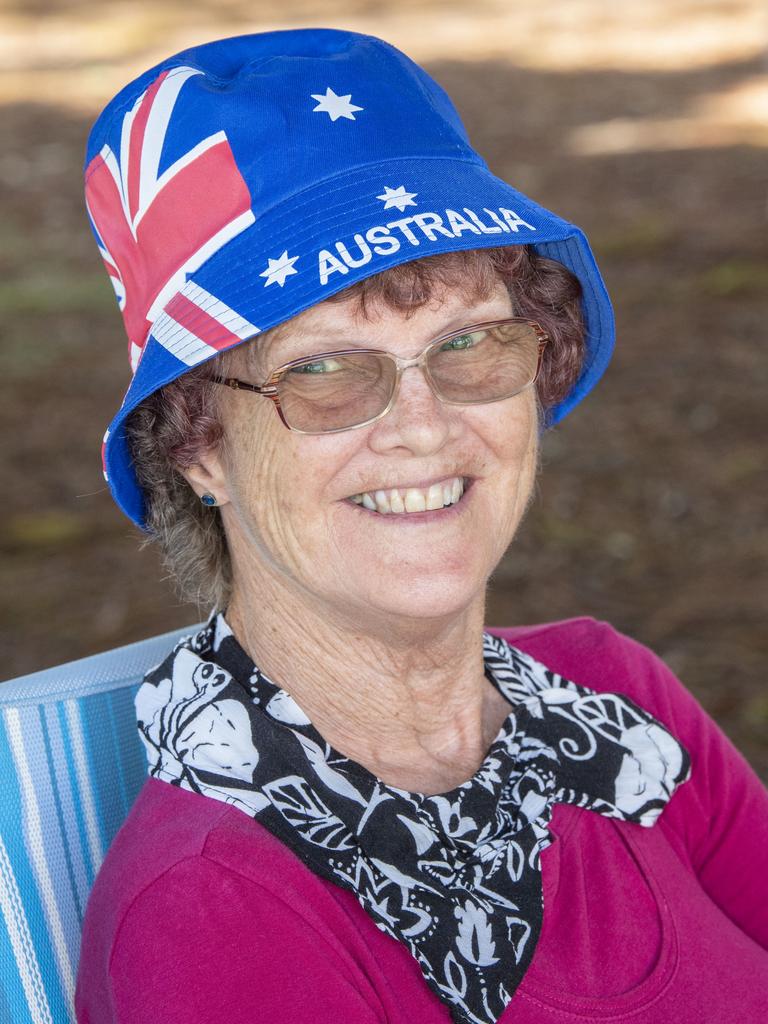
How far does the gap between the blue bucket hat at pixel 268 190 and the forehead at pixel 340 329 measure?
0.10 m

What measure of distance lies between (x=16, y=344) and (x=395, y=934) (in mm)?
6082

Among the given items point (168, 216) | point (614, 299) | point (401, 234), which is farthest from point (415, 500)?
point (614, 299)

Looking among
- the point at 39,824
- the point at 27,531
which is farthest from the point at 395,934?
the point at 27,531

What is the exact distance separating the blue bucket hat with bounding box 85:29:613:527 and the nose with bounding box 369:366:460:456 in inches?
8.2

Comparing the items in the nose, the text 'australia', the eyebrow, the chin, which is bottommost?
the chin

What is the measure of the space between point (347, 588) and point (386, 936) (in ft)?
1.64

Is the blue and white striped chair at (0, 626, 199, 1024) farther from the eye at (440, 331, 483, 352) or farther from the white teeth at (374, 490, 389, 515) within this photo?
the eye at (440, 331, 483, 352)

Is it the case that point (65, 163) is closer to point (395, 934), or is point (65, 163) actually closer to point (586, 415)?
point (586, 415)

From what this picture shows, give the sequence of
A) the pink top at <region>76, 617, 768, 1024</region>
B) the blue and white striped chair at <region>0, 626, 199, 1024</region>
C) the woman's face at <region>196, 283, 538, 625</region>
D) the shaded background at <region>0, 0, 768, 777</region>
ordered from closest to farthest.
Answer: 1. the pink top at <region>76, 617, 768, 1024</region>
2. the woman's face at <region>196, 283, 538, 625</region>
3. the blue and white striped chair at <region>0, 626, 199, 1024</region>
4. the shaded background at <region>0, 0, 768, 777</region>

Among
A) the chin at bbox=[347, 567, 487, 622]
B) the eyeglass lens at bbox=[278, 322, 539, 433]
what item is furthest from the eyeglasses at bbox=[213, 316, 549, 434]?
the chin at bbox=[347, 567, 487, 622]

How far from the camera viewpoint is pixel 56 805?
6.72ft

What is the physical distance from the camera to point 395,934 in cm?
174

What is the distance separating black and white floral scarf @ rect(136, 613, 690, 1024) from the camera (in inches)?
69.1

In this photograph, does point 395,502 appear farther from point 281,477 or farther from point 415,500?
point 281,477
